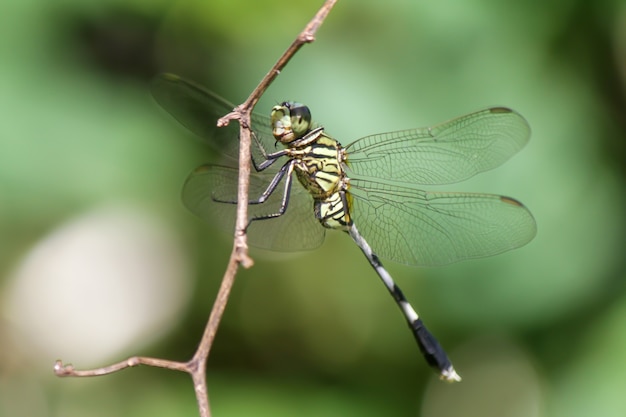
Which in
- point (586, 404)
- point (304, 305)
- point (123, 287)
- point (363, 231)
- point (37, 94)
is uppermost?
point (37, 94)

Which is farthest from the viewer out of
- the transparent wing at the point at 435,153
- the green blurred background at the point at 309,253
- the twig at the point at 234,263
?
the green blurred background at the point at 309,253

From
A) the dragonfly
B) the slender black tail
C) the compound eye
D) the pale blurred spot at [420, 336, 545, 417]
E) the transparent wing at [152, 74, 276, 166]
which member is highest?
the transparent wing at [152, 74, 276, 166]

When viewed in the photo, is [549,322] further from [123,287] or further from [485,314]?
[123,287]

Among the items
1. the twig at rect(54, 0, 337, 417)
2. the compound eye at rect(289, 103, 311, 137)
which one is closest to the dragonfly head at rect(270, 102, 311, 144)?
the compound eye at rect(289, 103, 311, 137)

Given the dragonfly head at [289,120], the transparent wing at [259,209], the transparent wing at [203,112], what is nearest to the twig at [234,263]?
the dragonfly head at [289,120]

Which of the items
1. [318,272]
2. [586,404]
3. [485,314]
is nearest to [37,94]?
[318,272]

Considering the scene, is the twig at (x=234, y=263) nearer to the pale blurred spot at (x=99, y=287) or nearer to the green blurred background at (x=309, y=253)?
the green blurred background at (x=309, y=253)

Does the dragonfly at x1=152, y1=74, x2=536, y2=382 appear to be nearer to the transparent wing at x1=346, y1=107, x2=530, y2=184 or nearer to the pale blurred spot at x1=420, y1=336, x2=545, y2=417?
the transparent wing at x1=346, y1=107, x2=530, y2=184

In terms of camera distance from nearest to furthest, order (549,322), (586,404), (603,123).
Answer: (586,404), (549,322), (603,123)
